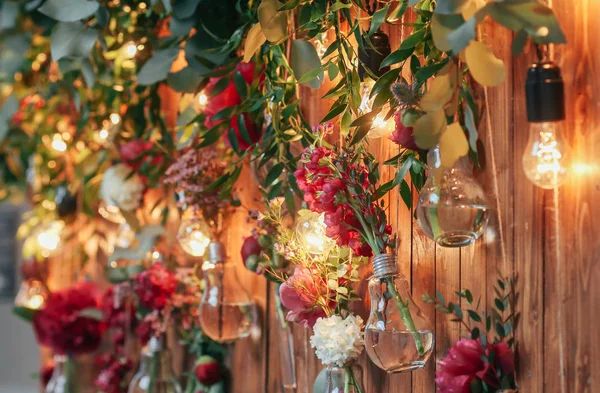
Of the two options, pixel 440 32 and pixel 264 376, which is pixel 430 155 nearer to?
pixel 440 32

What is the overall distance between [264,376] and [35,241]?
1.12 metres

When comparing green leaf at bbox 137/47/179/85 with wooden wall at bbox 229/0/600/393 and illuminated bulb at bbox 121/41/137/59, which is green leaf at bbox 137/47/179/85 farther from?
wooden wall at bbox 229/0/600/393

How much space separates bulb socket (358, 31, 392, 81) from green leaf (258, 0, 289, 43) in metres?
0.14

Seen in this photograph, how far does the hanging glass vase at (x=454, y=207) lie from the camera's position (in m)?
1.11

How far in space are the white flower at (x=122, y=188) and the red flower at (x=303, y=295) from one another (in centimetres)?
82

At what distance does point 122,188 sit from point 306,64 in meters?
0.94

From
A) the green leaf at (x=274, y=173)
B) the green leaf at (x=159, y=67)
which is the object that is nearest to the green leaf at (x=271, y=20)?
the green leaf at (x=274, y=173)

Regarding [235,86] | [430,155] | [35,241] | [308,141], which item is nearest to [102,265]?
[35,241]

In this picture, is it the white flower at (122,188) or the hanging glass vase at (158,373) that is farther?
the white flower at (122,188)

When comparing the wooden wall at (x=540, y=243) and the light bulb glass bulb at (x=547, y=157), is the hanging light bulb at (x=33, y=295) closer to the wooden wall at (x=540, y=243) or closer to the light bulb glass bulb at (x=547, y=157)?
the wooden wall at (x=540, y=243)

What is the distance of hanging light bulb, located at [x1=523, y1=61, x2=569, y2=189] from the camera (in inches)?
41.5

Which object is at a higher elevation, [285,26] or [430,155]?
[285,26]

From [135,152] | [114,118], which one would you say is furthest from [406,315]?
[114,118]

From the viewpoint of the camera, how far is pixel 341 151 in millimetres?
1339
